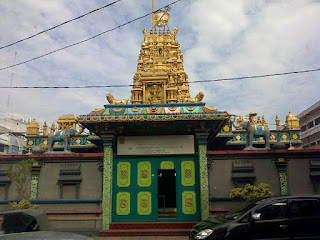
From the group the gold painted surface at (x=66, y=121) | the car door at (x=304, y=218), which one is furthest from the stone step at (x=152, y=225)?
the gold painted surface at (x=66, y=121)

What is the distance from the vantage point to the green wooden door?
11.1 meters

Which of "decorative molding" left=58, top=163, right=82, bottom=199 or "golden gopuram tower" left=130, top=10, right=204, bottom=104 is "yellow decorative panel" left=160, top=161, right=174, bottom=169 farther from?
"golden gopuram tower" left=130, top=10, right=204, bottom=104

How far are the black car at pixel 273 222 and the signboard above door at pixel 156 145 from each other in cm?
473

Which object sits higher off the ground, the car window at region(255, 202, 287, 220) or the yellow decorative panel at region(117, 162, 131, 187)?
the yellow decorative panel at region(117, 162, 131, 187)

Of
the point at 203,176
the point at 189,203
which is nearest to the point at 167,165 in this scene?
the point at 203,176

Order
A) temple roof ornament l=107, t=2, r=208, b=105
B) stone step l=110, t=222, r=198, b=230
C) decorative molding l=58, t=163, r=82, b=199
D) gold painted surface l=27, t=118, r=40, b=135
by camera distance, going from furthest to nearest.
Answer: temple roof ornament l=107, t=2, r=208, b=105 → gold painted surface l=27, t=118, r=40, b=135 → decorative molding l=58, t=163, r=82, b=199 → stone step l=110, t=222, r=198, b=230

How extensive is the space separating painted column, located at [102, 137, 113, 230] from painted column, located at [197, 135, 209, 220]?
3634 mm

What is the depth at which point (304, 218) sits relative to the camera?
270 inches

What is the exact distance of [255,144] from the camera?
67.5 feet

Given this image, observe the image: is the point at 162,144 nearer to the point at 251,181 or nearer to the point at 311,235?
the point at 251,181

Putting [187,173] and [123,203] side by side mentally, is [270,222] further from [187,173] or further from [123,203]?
[123,203]

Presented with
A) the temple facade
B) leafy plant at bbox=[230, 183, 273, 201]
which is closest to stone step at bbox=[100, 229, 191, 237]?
the temple facade

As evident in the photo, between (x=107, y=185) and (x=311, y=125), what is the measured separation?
4932 centimetres

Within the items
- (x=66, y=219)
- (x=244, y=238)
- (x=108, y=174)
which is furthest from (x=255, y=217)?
(x=66, y=219)
